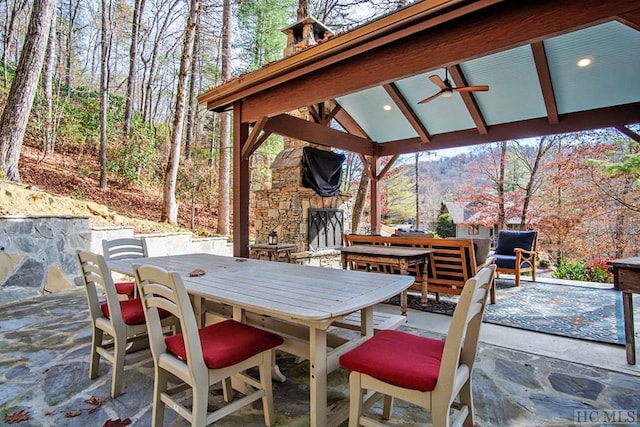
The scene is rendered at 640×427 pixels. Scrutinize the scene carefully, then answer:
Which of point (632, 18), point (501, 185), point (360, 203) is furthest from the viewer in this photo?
point (501, 185)

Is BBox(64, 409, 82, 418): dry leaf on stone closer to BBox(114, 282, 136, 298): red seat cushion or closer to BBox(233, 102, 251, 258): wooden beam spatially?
BBox(114, 282, 136, 298): red seat cushion

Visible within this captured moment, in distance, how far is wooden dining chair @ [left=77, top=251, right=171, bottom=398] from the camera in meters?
2.07

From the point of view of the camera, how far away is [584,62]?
396 centimetres

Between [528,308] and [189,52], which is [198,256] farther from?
[189,52]

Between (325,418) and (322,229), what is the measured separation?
497 cm

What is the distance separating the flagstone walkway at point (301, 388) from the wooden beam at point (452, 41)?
7.59ft

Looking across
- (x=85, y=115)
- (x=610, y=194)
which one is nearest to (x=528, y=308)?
(x=610, y=194)

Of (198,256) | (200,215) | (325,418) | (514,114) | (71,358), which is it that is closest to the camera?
(325,418)

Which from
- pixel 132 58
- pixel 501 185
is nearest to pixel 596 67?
pixel 501 185

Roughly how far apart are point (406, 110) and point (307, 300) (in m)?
4.66

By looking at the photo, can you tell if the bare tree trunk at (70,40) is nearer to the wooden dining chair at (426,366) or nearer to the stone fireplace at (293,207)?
the stone fireplace at (293,207)

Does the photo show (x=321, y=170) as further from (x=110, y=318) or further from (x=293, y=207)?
(x=110, y=318)

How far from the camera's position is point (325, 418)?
5.26 ft

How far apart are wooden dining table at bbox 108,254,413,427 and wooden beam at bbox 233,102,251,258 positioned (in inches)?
57.1
